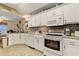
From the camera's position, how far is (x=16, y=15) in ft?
17.1

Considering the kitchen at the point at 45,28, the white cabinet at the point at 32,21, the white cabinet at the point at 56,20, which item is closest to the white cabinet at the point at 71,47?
the kitchen at the point at 45,28

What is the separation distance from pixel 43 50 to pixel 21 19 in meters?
2.37

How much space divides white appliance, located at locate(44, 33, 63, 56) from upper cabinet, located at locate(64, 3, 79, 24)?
1.93ft

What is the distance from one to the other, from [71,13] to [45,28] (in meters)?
1.88

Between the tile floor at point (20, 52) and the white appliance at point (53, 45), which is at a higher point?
the white appliance at point (53, 45)

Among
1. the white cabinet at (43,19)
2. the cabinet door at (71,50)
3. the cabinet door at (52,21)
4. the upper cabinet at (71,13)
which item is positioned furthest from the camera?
the white cabinet at (43,19)

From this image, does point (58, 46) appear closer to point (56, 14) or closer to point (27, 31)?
point (56, 14)

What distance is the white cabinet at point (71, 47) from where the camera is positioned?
2619 millimetres

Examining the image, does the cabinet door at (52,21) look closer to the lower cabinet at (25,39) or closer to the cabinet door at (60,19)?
the cabinet door at (60,19)

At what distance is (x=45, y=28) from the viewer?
477 cm

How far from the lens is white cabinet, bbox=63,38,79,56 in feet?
8.59

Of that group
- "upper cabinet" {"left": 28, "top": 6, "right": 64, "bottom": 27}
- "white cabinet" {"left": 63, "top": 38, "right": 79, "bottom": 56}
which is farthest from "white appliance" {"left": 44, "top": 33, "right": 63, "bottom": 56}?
"upper cabinet" {"left": 28, "top": 6, "right": 64, "bottom": 27}

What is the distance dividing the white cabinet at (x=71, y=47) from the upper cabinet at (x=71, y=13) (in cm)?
62

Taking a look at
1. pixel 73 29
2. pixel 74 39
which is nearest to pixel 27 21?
pixel 73 29
